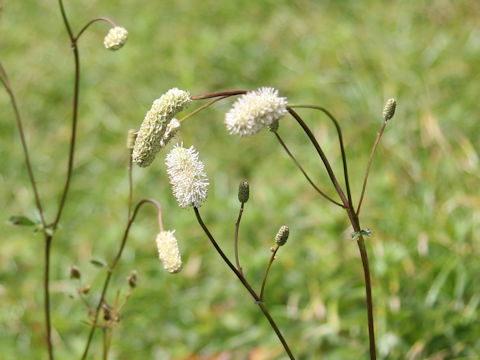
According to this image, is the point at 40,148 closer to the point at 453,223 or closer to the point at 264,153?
the point at 264,153

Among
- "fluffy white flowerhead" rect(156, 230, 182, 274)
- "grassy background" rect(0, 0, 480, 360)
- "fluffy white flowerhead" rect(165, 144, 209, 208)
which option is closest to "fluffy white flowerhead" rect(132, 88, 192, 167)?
"fluffy white flowerhead" rect(165, 144, 209, 208)

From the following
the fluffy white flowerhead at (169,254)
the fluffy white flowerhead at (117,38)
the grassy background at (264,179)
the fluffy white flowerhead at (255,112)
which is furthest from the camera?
the grassy background at (264,179)

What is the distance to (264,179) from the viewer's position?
269 cm

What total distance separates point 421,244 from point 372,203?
330 mm

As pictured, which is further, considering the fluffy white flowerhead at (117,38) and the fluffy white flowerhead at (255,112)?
the fluffy white flowerhead at (117,38)

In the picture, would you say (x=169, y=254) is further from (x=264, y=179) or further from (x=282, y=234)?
(x=264, y=179)

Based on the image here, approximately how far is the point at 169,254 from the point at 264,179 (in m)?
1.75

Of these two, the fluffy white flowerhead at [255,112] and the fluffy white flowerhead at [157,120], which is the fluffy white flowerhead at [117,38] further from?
the fluffy white flowerhead at [255,112]

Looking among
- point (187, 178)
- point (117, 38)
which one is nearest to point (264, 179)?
point (117, 38)

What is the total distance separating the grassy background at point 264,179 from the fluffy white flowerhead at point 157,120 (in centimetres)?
119

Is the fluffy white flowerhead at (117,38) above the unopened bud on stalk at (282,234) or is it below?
above

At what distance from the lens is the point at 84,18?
13.3ft

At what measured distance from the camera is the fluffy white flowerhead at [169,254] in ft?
3.05

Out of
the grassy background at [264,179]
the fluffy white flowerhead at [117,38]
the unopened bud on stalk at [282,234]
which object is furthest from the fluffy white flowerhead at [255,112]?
the grassy background at [264,179]
